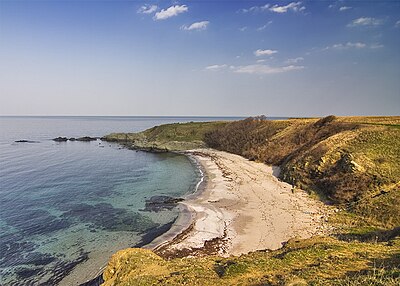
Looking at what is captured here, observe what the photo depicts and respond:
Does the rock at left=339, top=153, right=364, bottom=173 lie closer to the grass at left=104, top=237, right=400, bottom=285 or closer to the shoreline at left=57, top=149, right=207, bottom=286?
the shoreline at left=57, top=149, right=207, bottom=286

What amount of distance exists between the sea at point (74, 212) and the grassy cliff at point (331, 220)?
8488 mm

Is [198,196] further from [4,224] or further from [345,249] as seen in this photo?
[345,249]

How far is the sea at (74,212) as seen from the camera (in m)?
19.3

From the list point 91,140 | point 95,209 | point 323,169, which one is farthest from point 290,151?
point 91,140

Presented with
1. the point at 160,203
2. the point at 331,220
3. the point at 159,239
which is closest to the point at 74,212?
the point at 160,203

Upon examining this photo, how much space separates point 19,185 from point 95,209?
1678 centimetres

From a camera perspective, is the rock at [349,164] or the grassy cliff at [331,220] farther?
the rock at [349,164]

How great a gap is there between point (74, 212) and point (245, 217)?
18.0 m

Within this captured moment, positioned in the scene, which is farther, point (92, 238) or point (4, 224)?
point (4, 224)

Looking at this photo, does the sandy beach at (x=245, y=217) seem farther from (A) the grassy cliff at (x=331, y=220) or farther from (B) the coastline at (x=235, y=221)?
(A) the grassy cliff at (x=331, y=220)

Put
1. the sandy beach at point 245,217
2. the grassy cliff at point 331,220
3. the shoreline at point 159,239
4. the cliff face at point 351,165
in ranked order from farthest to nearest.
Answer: the cliff face at point 351,165
the sandy beach at point 245,217
the shoreline at point 159,239
the grassy cliff at point 331,220

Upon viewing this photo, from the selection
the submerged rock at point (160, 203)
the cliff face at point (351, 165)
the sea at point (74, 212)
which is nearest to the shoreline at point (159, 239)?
the sea at point (74, 212)

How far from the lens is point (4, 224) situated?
83.9ft

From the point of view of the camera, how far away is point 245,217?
26.1m
